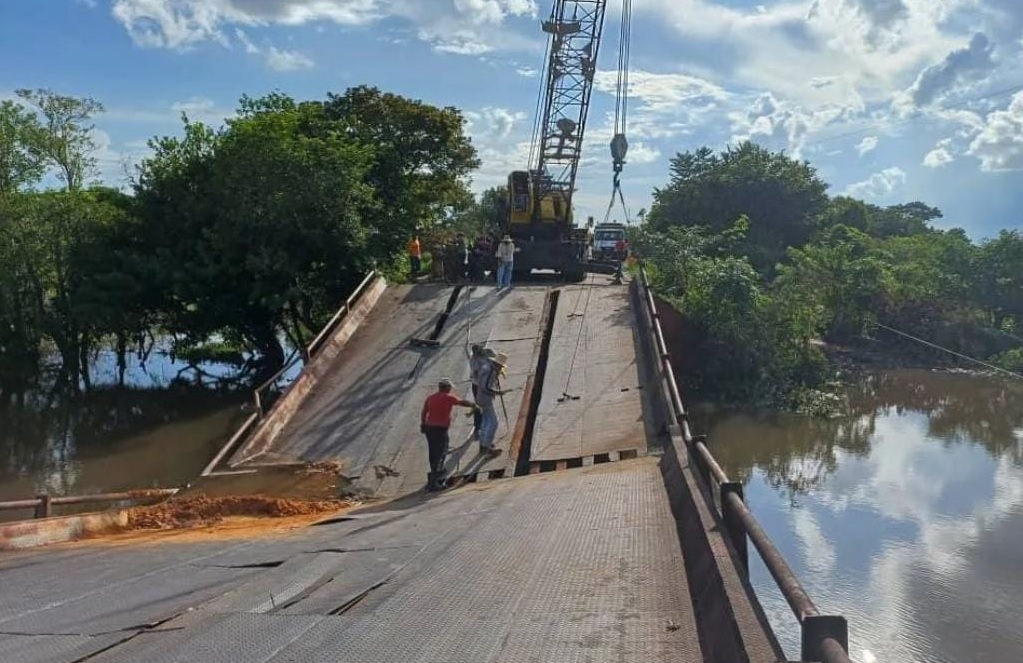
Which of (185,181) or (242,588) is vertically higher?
(185,181)

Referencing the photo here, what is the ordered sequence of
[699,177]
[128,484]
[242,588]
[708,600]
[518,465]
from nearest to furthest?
1. [708,600]
2. [242,588]
3. [518,465]
4. [128,484]
5. [699,177]

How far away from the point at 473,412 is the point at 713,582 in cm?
692

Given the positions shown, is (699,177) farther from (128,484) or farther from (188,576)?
(188,576)

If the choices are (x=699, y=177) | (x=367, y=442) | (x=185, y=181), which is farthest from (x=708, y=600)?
(x=699, y=177)

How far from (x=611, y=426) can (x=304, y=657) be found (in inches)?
307

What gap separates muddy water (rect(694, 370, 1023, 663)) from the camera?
9820 mm

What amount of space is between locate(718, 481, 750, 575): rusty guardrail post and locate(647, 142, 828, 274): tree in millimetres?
37712

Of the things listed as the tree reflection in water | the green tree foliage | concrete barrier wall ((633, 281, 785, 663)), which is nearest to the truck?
the green tree foliage

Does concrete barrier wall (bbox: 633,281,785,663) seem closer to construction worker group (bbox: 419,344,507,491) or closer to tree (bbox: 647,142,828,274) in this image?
construction worker group (bbox: 419,344,507,491)

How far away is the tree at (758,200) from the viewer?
4253cm

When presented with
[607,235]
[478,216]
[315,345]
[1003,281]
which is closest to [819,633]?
[315,345]

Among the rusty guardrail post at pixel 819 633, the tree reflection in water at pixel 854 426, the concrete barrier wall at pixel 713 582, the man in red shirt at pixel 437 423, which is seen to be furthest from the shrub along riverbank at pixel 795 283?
the rusty guardrail post at pixel 819 633

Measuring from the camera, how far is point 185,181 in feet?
73.2

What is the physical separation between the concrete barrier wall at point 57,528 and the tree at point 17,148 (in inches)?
704
